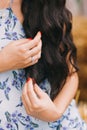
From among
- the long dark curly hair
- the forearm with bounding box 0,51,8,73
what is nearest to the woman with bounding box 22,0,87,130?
the long dark curly hair

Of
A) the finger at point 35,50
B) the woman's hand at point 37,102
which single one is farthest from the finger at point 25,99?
the finger at point 35,50

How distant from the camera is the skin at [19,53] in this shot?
5.28 ft

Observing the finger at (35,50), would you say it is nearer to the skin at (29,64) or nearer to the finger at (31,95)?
the skin at (29,64)

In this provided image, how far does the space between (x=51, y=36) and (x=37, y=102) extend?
286 mm

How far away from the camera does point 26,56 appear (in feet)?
5.32

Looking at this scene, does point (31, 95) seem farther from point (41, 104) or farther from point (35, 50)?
point (35, 50)

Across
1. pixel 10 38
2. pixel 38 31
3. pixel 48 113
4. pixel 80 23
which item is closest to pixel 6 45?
pixel 10 38

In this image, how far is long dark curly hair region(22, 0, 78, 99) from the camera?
5.70ft

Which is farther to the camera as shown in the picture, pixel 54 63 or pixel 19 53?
pixel 54 63

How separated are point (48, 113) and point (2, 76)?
20 centimetres

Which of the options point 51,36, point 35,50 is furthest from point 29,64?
point 51,36

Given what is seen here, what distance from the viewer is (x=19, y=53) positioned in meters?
1.62

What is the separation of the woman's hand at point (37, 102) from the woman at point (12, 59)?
2.7 inches

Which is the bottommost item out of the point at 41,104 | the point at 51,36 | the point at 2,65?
the point at 41,104
